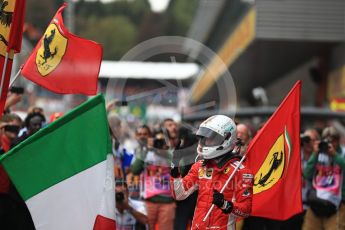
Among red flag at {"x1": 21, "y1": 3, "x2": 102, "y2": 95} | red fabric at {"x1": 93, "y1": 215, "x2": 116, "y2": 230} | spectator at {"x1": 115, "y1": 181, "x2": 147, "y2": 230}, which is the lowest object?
spectator at {"x1": 115, "y1": 181, "x2": 147, "y2": 230}

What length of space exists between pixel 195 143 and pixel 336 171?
1904mm

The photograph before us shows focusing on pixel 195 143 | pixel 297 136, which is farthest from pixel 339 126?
pixel 297 136

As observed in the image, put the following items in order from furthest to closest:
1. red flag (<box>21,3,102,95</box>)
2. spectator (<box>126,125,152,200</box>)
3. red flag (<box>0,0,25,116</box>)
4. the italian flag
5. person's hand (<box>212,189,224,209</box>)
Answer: spectator (<box>126,125,152,200</box>)
red flag (<box>21,3,102,95</box>)
red flag (<box>0,0,25,116</box>)
person's hand (<box>212,189,224,209</box>)
the italian flag

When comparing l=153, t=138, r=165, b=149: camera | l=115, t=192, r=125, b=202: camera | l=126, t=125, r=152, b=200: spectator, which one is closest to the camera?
l=115, t=192, r=125, b=202: camera

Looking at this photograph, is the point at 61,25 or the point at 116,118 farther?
the point at 116,118

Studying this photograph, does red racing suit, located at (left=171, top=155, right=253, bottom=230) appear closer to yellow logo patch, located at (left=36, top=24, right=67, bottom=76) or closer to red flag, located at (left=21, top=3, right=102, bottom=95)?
red flag, located at (left=21, top=3, right=102, bottom=95)

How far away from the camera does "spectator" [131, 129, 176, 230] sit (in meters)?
10.7

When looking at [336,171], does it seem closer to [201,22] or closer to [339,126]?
[339,126]

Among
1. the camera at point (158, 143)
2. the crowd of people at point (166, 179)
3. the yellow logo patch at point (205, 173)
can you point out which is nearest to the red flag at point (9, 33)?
the crowd of people at point (166, 179)

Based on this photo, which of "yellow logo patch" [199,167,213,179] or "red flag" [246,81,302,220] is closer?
"yellow logo patch" [199,167,213,179]

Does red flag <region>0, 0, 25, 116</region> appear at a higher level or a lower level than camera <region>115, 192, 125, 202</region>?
higher

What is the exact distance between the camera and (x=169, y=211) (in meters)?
10.8

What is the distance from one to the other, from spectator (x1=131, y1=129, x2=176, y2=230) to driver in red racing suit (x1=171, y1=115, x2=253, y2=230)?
3.50 m

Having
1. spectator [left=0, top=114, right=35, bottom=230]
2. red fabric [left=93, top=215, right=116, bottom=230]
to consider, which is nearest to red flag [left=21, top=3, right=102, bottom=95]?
spectator [left=0, top=114, right=35, bottom=230]
